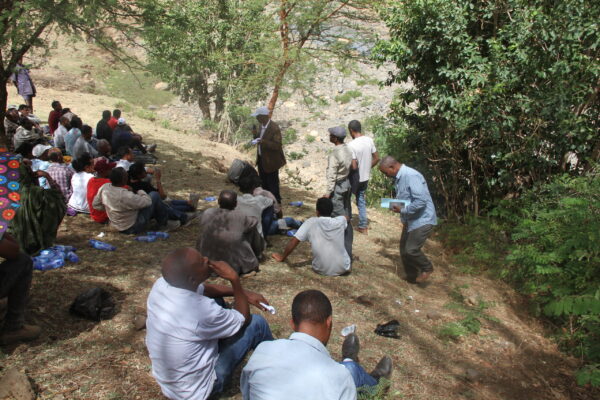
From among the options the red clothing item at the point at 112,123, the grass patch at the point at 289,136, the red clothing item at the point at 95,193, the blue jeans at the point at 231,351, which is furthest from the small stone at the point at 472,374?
the grass patch at the point at 289,136

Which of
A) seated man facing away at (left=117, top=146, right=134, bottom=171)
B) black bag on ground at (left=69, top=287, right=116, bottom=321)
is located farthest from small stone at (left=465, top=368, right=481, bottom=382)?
seated man facing away at (left=117, top=146, right=134, bottom=171)

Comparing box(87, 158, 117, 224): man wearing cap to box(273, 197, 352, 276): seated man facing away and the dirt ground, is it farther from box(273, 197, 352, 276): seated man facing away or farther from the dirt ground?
box(273, 197, 352, 276): seated man facing away

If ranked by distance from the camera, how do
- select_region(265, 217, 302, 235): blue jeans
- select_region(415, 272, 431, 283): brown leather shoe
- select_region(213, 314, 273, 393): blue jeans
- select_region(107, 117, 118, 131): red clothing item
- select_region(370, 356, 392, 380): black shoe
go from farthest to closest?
select_region(107, 117, 118, 131): red clothing item < select_region(265, 217, 302, 235): blue jeans < select_region(415, 272, 431, 283): brown leather shoe < select_region(370, 356, 392, 380): black shoe < select_region(213, 314, 273, 393): blue jeans

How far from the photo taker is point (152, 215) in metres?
6.24

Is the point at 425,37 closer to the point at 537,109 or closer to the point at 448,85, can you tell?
the point at 448,85

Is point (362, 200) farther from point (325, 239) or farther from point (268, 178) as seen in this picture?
point (325, 239)

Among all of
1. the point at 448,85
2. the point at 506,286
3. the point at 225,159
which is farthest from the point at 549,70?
the point at 225,159

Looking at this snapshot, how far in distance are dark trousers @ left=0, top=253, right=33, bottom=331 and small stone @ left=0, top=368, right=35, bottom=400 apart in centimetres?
59

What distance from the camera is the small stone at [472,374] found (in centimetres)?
405

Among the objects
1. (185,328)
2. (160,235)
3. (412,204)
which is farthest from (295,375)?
(160,235)

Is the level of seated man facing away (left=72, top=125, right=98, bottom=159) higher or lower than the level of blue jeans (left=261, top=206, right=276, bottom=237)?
higher

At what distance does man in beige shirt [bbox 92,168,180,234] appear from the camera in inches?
222

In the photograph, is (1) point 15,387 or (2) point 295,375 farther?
(1) point 15,387

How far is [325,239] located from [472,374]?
2.09 metres
